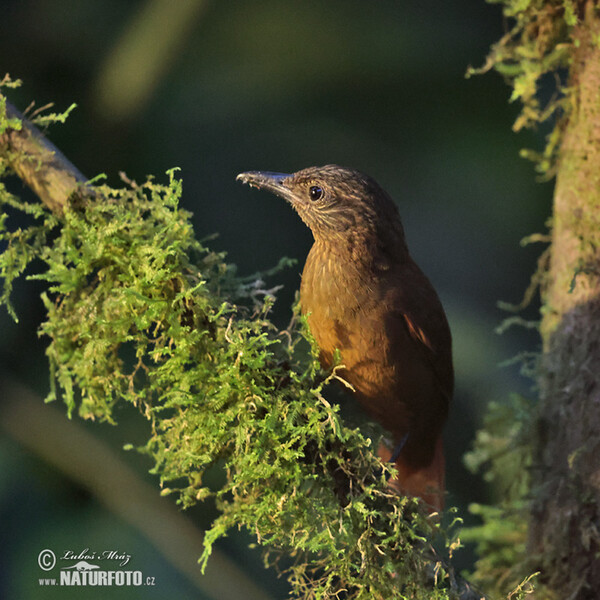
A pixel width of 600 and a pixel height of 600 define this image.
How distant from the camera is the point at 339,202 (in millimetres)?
2398

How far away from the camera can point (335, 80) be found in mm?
4137

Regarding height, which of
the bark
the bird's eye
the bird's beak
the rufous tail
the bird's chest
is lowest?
the rufous tail

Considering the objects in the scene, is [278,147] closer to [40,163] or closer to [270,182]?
[270,182]

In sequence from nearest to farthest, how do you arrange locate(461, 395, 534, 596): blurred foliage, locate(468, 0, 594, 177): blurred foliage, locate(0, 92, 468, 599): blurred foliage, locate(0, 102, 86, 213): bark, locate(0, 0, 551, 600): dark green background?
1. locate(0, 92, 468, 599): blurred foliage
2. locate(0, 102, 86, 213): bark
3. locate(468, 0, 594, 177): blurred foliage
4. locate(461, 395, 534, 596): blurred foliage
5. locate(0, 0, 551, 600): dark green background

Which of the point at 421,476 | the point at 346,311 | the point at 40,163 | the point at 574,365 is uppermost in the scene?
the point at 574,365

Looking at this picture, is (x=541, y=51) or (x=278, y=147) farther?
(x=278, y=147)

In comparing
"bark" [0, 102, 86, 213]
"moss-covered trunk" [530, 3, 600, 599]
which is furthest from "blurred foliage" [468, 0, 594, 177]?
"bark" [0, 102, 86, 213]

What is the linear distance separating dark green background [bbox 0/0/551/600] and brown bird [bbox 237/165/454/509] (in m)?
1.36

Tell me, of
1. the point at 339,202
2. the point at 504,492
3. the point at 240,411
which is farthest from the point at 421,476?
the point at 240,411

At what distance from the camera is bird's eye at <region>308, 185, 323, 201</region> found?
244cm

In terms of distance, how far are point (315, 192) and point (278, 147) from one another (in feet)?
5.64

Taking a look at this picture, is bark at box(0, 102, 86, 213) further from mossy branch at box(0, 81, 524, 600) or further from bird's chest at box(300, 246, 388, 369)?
bird's chest at box(300, 246, 388, 369)

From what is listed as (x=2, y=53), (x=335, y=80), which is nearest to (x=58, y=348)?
(x=2, y=53)

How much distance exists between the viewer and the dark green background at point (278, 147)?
10.6ft
